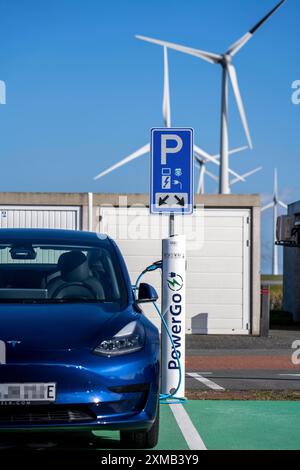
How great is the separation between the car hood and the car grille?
371 mm

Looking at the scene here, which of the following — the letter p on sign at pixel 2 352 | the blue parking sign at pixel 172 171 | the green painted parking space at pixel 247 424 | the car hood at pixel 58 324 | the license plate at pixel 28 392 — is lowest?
the green painted parking space at pixel 247 424

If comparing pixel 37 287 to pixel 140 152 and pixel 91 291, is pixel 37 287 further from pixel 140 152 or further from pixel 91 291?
pixel 140 152

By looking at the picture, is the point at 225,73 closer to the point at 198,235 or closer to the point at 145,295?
the point at 198,235

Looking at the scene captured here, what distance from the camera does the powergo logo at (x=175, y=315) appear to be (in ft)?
31.2

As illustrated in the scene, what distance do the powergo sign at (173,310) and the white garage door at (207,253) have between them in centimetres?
1140

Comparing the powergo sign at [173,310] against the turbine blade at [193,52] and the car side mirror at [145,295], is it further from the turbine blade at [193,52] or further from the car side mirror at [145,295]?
the turbine blade at [193,52]

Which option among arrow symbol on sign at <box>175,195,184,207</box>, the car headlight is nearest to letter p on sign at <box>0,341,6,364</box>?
the car headlight

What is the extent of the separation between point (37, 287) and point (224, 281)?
1376cm

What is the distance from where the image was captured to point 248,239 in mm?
21188

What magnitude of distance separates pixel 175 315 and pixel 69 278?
7.36ft

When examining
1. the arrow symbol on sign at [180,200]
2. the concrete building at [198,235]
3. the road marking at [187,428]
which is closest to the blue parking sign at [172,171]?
the arrow symbol on sign at [180,200]

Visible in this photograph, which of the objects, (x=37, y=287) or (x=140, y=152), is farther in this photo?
(x=140, y=152)

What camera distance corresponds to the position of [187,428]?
311 inches
